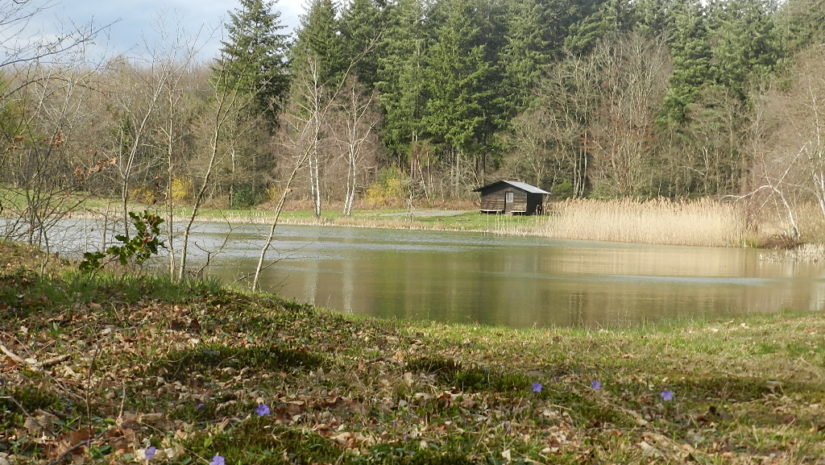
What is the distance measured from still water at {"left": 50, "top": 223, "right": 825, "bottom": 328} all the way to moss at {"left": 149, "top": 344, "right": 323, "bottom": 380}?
21.2 ft

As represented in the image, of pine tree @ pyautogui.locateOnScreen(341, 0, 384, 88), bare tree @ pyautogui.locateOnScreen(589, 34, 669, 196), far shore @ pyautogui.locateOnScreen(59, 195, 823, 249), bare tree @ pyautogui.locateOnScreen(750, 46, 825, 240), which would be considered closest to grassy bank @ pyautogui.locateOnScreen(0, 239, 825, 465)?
far shore @ pyautogui.locateOnScreen(59, 195, 823, 249)

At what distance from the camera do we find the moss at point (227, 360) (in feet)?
17.0

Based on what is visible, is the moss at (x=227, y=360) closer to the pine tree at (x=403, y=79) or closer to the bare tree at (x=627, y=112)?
the bare tree at (x=627, y=112)

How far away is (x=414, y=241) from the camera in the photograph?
3088cm

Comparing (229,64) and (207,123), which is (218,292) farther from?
(207,123)

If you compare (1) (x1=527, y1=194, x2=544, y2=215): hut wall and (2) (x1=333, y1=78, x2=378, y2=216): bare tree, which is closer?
(1) (x1=527, y1=194, x2=544, y2=215): hut wall

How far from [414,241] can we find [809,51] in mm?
24138

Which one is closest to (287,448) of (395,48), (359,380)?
(359,380)

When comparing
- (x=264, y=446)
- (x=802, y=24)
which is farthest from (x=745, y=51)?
(x=264, y=446)

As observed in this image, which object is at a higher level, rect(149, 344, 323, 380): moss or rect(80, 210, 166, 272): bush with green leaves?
rect(80, 210, 166, 272): bush with green leaves

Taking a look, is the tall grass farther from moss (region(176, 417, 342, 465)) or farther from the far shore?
moss (region(176, 417, 342, 465))

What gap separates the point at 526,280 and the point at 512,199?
30.1 meters

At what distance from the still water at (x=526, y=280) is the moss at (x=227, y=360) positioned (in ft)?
21.2

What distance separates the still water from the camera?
45.3 feet
